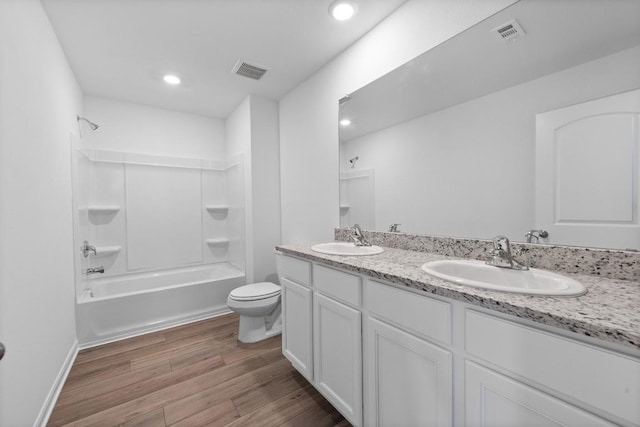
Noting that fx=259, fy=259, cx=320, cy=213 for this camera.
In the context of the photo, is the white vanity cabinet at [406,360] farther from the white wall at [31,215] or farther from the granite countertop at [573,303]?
the white wall at [31,215]

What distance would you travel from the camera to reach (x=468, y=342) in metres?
0.84

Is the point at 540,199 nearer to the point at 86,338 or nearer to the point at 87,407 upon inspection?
the point at 87,407

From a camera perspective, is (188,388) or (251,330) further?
(251,330)

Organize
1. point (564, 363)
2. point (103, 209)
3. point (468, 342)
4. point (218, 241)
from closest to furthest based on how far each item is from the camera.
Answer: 1. point (564, 363)
2. point (468, 342)
3. point (103, 209)
4. point (218, 241)

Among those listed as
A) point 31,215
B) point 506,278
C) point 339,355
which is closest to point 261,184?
point 31,215

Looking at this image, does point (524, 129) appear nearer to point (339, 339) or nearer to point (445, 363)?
point (445, 363)

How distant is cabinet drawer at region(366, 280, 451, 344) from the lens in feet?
2.95

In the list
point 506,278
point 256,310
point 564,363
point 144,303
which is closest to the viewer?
point 564,363

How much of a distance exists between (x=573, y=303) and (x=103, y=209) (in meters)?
3.79

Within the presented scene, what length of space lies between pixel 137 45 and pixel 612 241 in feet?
10.2

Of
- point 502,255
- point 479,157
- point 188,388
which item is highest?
point 479,157

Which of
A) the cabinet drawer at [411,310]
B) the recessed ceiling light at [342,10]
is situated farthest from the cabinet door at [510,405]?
the recessed ceiling light at [342,10]

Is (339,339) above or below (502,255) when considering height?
below

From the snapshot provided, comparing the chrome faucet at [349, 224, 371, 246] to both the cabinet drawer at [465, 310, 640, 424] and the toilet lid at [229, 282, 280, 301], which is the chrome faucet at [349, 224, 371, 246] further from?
the cabinet drawer at [465, 310, 640, 424]
